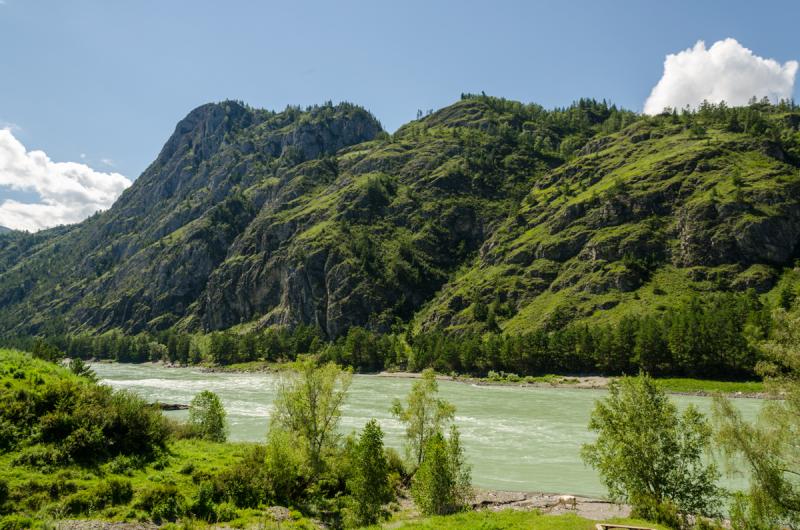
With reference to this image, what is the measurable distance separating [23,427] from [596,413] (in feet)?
127

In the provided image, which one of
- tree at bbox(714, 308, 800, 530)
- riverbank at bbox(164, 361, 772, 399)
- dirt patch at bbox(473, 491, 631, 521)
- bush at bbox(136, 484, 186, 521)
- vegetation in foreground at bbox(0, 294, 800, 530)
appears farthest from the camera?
riverbank at bbox(164, 361, 772, 399)

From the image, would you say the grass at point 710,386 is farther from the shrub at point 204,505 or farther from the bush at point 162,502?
the bush at point 162,502

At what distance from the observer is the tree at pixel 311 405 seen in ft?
130

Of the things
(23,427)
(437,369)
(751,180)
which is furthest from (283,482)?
(751,180)

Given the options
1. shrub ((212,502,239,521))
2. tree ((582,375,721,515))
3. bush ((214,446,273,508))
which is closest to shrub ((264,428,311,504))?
bush ((214,446,273,508))

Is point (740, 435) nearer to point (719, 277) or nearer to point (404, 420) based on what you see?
point (404, 420)

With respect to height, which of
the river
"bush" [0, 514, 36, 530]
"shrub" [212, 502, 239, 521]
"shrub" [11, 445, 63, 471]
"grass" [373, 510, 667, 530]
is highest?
"shrub" [11, 445, 63, 471]

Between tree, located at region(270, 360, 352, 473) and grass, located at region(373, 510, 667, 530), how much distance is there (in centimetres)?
1045

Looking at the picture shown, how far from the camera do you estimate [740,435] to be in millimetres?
28297

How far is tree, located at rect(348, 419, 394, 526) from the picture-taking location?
3275 centimetres

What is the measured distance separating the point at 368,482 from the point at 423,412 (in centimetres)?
1013

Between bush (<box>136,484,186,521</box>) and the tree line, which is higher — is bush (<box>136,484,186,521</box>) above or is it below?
below

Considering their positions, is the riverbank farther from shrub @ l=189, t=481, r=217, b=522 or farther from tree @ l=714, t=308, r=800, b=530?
tree @ l=714, t=308, r=800, b=530

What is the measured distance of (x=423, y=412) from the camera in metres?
42.0
